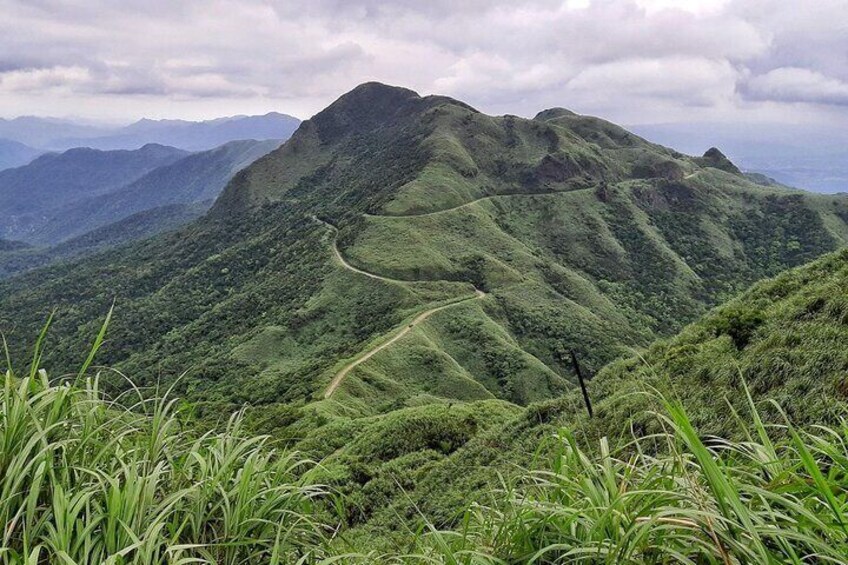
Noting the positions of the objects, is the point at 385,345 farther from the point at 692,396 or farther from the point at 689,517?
Answer: the point at 689,517

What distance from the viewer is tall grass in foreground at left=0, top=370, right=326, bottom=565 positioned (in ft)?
11.7

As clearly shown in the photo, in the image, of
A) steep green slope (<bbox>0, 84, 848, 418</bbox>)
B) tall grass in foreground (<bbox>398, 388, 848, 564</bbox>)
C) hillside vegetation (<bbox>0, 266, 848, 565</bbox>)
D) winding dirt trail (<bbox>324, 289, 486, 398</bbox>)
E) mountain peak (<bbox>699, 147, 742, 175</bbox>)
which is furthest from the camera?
mountain peak (<bbox>699, 147, 742, 175</bbox>)

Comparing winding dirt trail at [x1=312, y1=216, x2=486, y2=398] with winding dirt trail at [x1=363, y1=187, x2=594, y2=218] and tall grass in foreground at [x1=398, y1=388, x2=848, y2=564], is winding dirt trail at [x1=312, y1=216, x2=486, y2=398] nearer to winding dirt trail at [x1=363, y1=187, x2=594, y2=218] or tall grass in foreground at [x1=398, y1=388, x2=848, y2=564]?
winding dirt trail at [x1=363, y1=187, x2=594, y2=218]

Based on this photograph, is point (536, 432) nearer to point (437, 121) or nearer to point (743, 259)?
point (743, 259)

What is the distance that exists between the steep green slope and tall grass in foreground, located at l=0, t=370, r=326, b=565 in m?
39.7

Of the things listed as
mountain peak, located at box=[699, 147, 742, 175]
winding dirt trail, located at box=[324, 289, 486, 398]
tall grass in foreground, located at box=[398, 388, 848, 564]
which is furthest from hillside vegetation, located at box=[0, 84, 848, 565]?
mountain peak, located at box=[699, 147, 742, 175]

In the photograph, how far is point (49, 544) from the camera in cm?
354

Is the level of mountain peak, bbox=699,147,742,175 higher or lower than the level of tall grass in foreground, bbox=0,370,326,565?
higher

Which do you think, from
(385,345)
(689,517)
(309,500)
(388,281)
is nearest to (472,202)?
(388,281)

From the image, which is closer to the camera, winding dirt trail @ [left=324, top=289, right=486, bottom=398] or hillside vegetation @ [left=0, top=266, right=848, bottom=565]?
hillside vegetation @ [left=0, top=266, right=848, bottom=565]

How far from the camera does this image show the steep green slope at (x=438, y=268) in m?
66.1

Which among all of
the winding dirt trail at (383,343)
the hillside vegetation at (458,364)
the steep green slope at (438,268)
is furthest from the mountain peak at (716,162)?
the winding dirt trail at (383,343)

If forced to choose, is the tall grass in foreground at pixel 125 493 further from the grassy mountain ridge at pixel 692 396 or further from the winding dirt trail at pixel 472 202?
the winding dirt trail at pixel 472 202

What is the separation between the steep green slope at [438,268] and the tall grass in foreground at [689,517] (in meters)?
40.8
